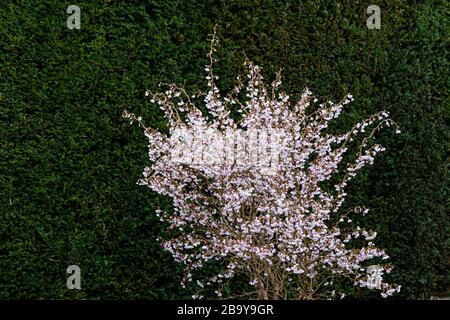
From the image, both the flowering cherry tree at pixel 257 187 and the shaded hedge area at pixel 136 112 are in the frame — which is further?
the shaded hedge area at pixel 136 112

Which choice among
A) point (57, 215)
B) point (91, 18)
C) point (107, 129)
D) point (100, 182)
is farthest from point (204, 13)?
point (57, 215)

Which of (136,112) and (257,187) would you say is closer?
(257,187)

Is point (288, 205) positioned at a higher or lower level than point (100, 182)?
lower

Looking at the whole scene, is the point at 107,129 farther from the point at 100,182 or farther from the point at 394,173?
the point at 394,173

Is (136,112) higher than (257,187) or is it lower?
higher

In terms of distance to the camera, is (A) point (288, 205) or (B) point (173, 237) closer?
(A) point (288, 205)

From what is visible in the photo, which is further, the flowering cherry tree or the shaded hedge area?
the shaded hedge area
